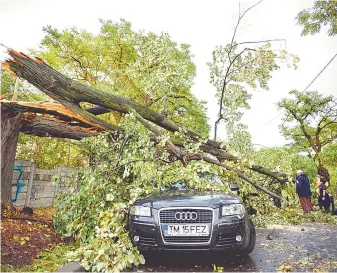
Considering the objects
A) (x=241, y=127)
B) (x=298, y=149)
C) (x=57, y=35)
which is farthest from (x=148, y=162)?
(x=298, y=149)

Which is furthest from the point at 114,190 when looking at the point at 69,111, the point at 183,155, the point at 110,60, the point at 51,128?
the point at 110,60

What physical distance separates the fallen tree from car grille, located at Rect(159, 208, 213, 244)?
1.93 metres

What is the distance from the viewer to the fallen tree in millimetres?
6535

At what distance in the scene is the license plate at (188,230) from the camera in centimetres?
429

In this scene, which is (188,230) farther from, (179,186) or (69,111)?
(69,111)

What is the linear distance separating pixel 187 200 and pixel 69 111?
4.40 metres

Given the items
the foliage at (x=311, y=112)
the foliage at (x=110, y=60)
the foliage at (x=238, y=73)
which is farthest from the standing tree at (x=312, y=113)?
the foliage at (x=238, y=73)

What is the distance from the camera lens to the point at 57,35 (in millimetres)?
20734

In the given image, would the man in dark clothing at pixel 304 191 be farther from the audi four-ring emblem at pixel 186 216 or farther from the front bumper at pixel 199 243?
the audi four-ring emblem at pixel 186 216

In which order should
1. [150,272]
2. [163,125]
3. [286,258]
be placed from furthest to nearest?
1. [163,125]
2. [286,258]
3. [150,272]

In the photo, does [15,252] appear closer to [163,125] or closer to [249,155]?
[163,125]

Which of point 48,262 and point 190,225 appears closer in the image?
point 190,225

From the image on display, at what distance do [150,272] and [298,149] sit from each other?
29397mm

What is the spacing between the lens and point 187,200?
449 centimetres
